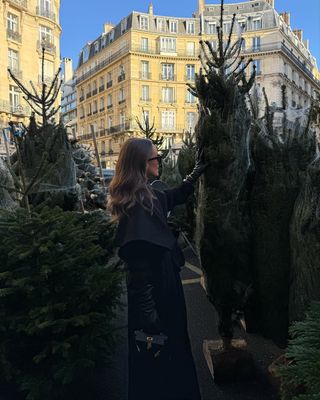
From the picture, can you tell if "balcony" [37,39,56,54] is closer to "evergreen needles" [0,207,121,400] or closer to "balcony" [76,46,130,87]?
"balcony" [76,46,130,87]

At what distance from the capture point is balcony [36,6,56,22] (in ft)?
108

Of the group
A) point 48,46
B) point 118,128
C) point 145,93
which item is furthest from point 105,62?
point 48,46

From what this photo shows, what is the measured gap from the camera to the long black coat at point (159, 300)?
2.33 metres

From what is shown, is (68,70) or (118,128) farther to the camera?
(68,70)

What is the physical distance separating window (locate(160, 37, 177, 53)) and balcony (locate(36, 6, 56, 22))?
16.0 m

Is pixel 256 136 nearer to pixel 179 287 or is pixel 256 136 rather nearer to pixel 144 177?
pixel 144 177

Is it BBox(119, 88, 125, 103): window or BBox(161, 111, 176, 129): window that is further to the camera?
BBox(119, 88, 125, 103): window

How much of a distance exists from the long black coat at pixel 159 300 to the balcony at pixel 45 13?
35466mm

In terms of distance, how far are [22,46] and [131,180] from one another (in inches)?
1305

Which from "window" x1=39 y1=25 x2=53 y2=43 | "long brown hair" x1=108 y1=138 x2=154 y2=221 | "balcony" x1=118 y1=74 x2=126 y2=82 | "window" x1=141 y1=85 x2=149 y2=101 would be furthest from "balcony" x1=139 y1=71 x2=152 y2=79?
"long brown hair" x1=108 y1=138 x2=154 y2=221

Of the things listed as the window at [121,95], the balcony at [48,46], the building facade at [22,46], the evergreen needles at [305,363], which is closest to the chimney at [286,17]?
the window at [121,95]

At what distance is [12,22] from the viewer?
102 feet

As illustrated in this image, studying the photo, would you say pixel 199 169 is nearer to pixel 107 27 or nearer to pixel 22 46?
pixel 22 46

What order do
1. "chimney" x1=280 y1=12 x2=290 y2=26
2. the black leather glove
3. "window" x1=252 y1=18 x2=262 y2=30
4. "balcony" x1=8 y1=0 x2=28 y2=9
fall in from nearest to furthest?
1. the black leather glove
2. "balcony" x1=8 y1=0 x2=28 y2=9
3. "window" x1=252 y1=18 x2=262 y2=30
4. "chimney" x1=280 y1=12 x2=290 y2=26
